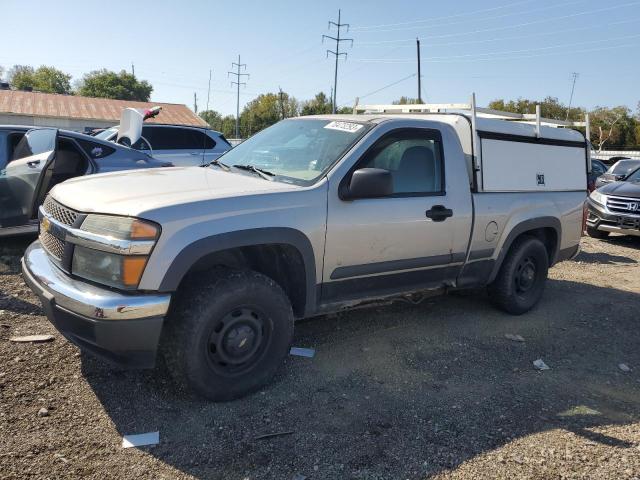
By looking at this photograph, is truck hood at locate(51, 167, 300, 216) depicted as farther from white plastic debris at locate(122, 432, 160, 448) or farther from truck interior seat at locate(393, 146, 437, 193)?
white plastic debris at locate(122, 432, 160, 448)

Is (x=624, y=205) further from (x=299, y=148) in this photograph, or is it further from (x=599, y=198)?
(x=299, y=148)

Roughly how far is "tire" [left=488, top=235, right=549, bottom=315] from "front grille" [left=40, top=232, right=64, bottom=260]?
3929 millimetres

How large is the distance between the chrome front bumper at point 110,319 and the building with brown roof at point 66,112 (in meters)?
33.8

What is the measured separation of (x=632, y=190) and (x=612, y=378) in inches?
287

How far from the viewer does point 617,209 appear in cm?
1009

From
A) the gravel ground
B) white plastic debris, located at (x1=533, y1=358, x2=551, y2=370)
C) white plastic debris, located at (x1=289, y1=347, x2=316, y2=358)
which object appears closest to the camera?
the gravel ground

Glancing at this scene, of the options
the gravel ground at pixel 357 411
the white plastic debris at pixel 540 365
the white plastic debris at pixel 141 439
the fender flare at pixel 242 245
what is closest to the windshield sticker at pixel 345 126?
the fender flare at pixel 242 245

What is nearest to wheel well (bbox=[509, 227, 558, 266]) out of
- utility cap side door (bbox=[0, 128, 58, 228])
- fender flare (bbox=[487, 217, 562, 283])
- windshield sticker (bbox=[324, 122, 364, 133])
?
fender flare (bbox=[487, 217, 562, 283])

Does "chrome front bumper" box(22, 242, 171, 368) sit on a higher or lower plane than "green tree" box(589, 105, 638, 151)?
lower

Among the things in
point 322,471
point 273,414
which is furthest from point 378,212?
point 322,471

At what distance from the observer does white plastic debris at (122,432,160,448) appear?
282 cm

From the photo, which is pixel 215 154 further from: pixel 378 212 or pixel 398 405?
pixel 398 405

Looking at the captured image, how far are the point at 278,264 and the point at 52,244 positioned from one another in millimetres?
1482

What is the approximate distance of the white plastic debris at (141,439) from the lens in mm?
2820
